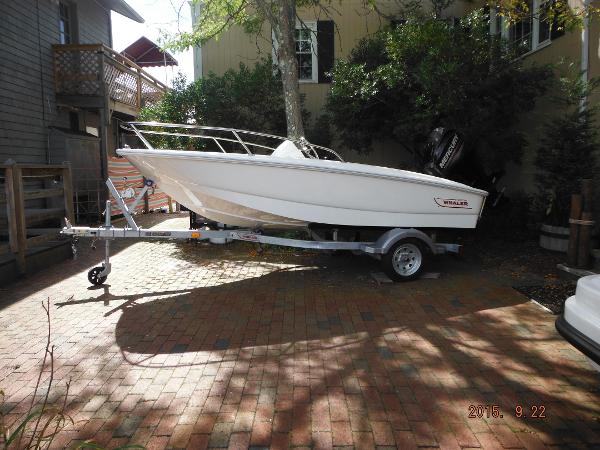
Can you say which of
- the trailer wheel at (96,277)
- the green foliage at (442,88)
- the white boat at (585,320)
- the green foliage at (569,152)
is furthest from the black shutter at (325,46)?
the white boat at (585,320)

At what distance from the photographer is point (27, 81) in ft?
34.8

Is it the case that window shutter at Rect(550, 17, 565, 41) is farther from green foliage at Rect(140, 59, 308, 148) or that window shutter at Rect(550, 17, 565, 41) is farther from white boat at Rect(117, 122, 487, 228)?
green foliage at Rect(140, 59, 308, 148)

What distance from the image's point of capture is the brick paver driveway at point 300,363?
9.16ft

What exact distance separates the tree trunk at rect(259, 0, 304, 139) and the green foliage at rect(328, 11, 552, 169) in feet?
4.57

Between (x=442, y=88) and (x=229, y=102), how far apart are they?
4.72 metres

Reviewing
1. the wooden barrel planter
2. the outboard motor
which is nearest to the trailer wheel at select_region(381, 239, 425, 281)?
the wooden barrel planter

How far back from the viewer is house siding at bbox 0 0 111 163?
984cm

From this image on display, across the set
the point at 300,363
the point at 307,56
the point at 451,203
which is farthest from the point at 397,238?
the point at 307,56

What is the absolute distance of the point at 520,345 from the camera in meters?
4.01

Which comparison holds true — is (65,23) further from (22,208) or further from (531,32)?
(531,32)

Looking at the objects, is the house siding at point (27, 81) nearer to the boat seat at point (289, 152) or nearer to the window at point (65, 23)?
the window at point (65, 23)

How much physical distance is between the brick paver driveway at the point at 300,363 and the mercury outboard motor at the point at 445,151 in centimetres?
288

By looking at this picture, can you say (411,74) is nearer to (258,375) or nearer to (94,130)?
(258,375)

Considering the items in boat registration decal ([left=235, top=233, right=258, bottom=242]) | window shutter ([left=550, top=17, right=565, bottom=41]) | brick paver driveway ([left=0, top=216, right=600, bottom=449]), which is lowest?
brick paver driveway ([left=0, top=216, right=600, bottom=449])
